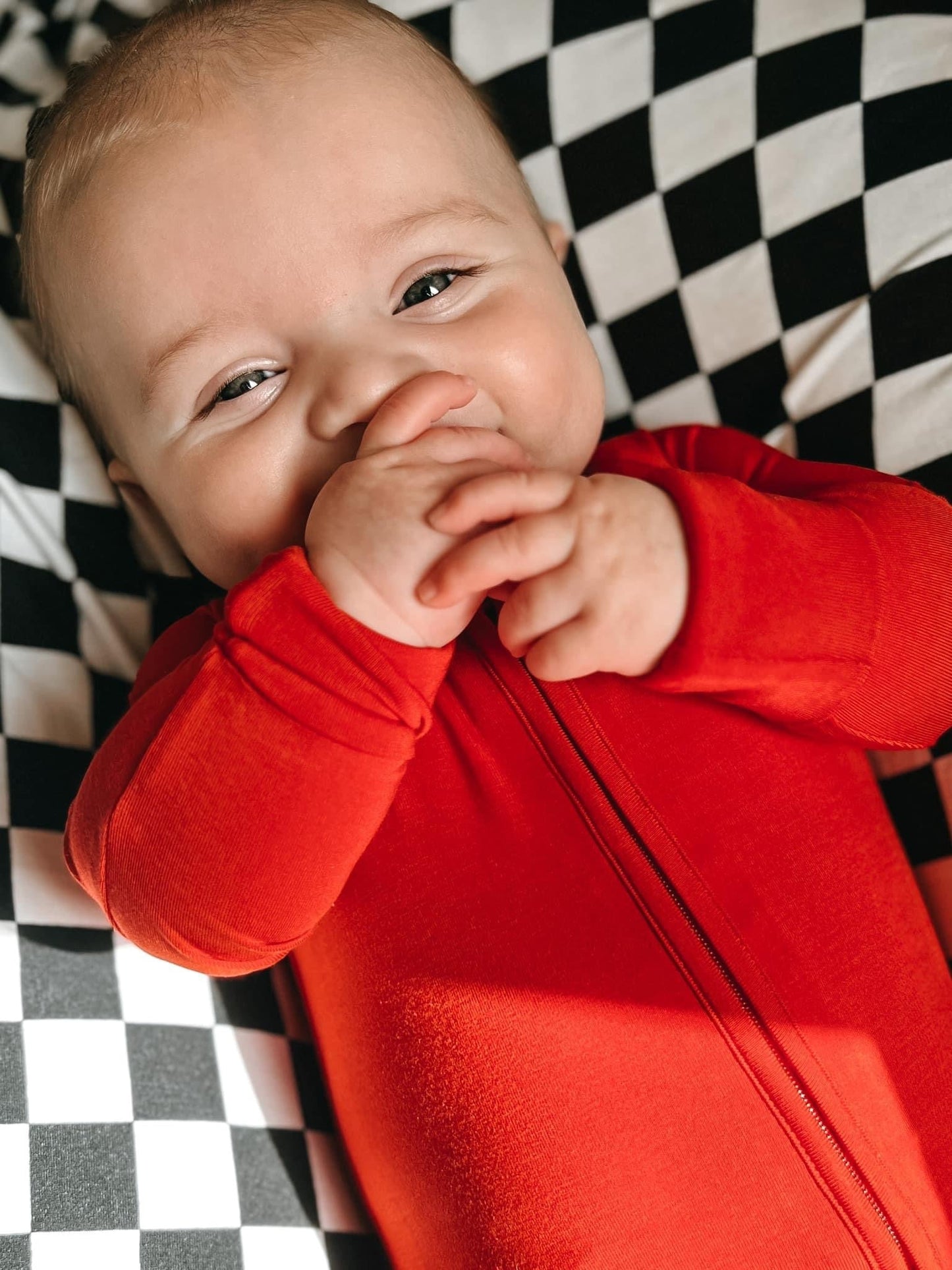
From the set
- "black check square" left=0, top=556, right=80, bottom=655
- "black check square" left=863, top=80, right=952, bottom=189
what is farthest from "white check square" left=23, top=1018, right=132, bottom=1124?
"black check square" left=863, top=80, right=952, bottom=189

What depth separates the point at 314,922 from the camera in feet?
2.80

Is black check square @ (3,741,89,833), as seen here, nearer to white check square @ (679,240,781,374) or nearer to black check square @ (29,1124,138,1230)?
black check square @ (29,1124,138,1230)

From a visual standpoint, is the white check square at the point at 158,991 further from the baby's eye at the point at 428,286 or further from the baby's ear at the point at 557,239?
the baby's ear at the point at 557,239

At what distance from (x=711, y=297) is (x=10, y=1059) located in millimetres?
964

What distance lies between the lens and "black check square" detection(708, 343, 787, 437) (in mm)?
1158

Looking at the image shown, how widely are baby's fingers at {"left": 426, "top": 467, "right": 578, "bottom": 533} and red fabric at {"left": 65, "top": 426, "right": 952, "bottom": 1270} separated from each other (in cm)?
10

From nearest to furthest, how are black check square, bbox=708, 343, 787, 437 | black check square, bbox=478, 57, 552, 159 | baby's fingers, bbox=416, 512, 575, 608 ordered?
baby's fingers, bbox=416, 512, 575, 608 < black check square, bbox=708, 343, 787, 437 < black check square, bbox=478, 57, 552, 159

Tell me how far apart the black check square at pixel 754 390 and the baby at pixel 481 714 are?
201 millimetres

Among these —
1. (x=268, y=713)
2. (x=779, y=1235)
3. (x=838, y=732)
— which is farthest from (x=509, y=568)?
(x=779, y=1235)

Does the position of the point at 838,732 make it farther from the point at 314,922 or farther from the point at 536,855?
the point at 314,922

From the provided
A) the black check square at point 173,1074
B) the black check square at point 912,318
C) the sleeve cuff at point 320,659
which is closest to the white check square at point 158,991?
the black check square at point 173,1074

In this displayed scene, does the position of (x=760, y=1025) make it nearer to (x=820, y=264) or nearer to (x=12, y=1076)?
(x=12, y=1076)

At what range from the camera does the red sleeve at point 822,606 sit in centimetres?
78

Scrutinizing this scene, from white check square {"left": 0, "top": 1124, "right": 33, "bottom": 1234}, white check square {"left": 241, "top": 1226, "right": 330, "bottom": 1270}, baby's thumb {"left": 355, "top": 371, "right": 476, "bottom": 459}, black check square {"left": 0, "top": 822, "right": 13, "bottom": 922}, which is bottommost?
white check square {"left": 241, "top": 1226, "right": 330, "bottom": 1270}
